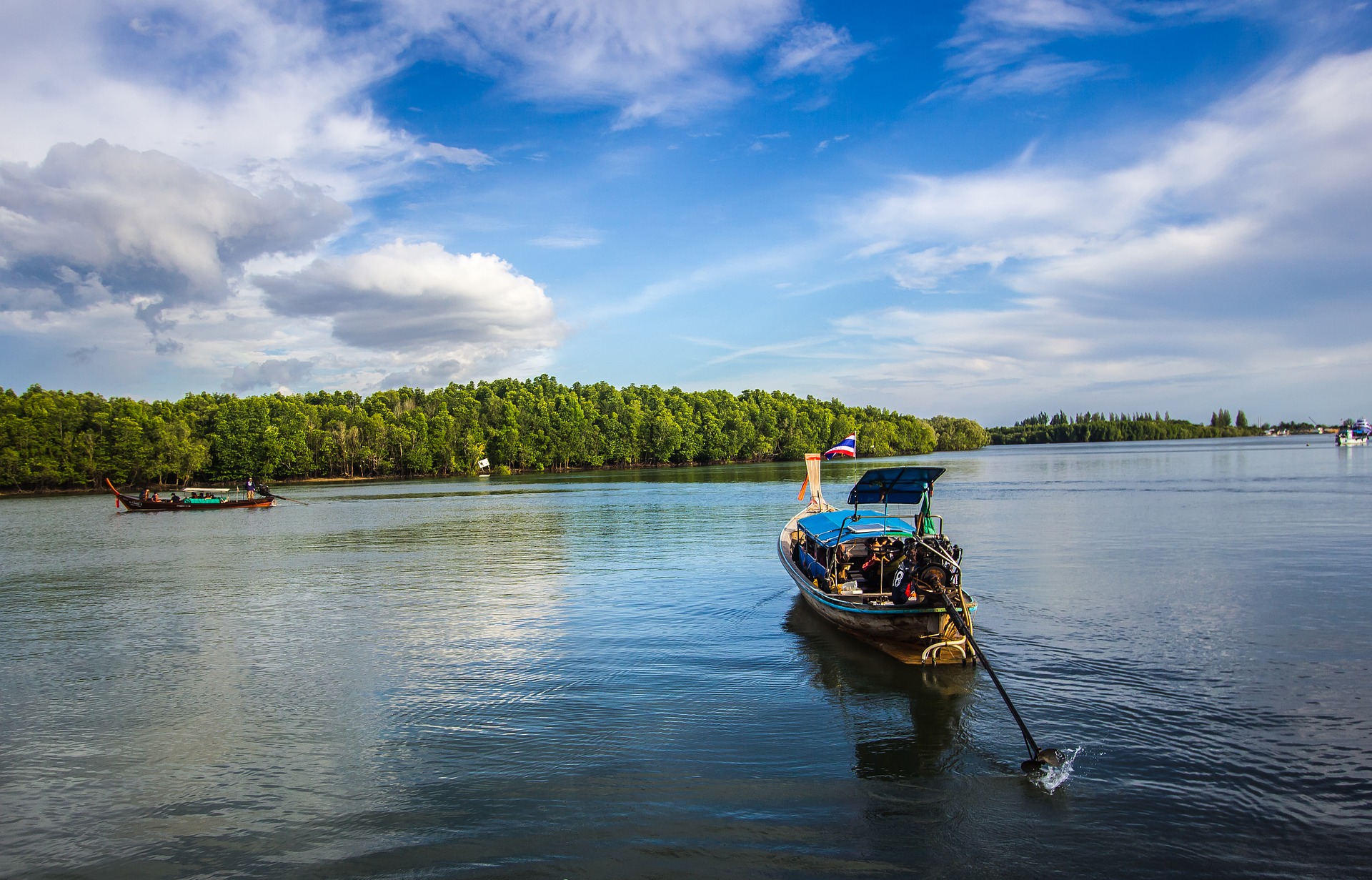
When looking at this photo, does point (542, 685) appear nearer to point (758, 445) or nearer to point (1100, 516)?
point (1100, 516)

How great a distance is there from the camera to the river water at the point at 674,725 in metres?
8.94

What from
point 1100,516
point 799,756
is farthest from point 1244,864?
point 1100,516

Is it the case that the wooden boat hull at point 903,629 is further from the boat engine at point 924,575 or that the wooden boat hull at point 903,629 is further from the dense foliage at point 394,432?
the dense foliage at point 394,432

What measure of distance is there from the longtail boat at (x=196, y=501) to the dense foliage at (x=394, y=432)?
48.8 metres

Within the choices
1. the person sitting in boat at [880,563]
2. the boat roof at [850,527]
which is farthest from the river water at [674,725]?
the boat roof at [850,527]

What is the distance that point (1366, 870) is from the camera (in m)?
8.06

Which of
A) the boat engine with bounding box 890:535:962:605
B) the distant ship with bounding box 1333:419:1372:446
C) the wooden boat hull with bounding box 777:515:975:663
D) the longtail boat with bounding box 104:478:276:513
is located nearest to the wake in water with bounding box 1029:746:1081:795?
the boat engine with bounding box 890:535:962:605

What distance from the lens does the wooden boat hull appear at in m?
15.1

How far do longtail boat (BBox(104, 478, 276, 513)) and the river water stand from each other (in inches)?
1642

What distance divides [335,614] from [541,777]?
14.0 meters

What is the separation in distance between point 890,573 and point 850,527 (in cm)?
233

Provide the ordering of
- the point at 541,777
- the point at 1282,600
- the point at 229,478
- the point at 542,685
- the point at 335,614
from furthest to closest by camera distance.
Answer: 1. the point at 229,478
2. the point at 335,614
3. the point at 1282,600
4. the point at 542,685
5. the point at 541,777

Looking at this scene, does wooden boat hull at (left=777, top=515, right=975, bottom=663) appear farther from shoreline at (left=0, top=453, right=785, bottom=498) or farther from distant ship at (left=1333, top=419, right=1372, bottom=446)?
distant ship at (left=1333, top=419, right=1372, bottom=446)

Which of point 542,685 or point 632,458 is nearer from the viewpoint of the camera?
point 542,685
